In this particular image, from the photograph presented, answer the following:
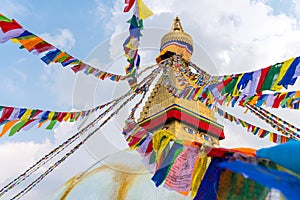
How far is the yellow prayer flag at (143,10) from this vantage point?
5242mm

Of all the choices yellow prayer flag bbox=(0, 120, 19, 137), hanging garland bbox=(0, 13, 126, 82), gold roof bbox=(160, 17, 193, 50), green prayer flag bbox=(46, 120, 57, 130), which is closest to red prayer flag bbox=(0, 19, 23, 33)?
hanging garland bbox=(0, 13, 126, 82)

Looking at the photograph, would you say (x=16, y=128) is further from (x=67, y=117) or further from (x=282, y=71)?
(x=282, y=71)

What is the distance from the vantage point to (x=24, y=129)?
5.55 meters

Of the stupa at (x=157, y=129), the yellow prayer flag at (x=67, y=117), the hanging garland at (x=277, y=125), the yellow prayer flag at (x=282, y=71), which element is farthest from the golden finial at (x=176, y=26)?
the yellow prayer flag at (x=282, y=71)

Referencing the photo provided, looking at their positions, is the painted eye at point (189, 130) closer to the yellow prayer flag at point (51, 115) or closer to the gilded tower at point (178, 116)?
the gilded tower at point (178, 116)

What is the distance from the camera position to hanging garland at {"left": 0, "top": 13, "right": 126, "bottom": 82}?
14.9ft

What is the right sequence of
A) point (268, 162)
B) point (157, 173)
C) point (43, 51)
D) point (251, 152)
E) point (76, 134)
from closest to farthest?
point (268, 162) → point (251, 152) → point (157, 173) → point (43, 51) → point (76, 134)

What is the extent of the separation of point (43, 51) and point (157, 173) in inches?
115

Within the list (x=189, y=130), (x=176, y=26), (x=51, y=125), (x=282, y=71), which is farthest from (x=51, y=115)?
(x=176, y=26)

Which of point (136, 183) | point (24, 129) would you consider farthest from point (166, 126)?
point (24, 129)

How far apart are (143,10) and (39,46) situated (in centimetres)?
175

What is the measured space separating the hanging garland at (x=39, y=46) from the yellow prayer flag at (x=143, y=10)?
141 centimetres

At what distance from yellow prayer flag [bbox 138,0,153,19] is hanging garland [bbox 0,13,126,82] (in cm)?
141

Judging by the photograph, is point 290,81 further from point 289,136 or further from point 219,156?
point 289,136
